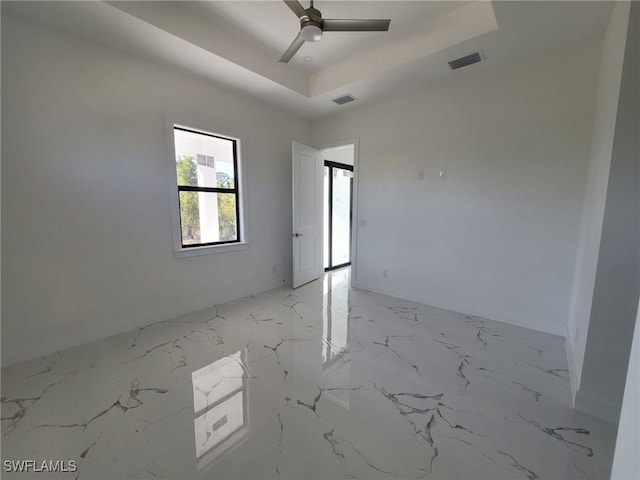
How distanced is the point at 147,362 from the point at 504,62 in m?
4.39

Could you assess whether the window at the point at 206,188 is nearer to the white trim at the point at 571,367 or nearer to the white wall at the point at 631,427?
the white wall at the point at 631,427

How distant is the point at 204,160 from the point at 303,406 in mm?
3031

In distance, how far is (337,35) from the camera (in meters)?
2.72

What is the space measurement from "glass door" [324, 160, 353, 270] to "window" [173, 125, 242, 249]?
2.23 m

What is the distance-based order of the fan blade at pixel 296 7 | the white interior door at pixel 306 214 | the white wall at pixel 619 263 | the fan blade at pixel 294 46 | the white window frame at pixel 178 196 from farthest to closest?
the white interior door at pixel 306 214 → the white window frame at pixel 178 196 → the fan blade at pixel 294 46 → the fan blade at pixel 296 7 → the white wall at pixel 619 263

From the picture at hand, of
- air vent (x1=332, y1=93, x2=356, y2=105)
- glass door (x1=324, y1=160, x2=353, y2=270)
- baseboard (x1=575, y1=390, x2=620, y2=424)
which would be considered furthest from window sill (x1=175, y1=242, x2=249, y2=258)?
baseboard (x1=575, y1=390, x2=620, y2=424)

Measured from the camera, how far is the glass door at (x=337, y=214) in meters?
5.61

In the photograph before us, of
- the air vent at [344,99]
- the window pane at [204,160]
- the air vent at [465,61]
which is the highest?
the air vent at [465,61]

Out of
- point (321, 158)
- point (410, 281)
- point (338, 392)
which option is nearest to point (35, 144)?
point (338, 392)

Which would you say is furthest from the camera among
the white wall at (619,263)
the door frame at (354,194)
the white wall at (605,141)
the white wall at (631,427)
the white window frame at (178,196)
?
the door frame at (354,194)

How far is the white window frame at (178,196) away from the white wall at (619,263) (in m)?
3.54

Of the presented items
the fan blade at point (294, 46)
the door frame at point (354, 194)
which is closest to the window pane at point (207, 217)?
the door frame at point (354, 194)

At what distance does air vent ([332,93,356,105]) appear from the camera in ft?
11.7

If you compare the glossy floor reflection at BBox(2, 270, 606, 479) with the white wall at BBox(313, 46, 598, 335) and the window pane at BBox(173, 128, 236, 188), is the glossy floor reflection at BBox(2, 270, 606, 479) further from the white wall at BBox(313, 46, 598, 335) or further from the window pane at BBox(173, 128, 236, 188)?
the window pane at BBox(173, 128, 236, 188)
